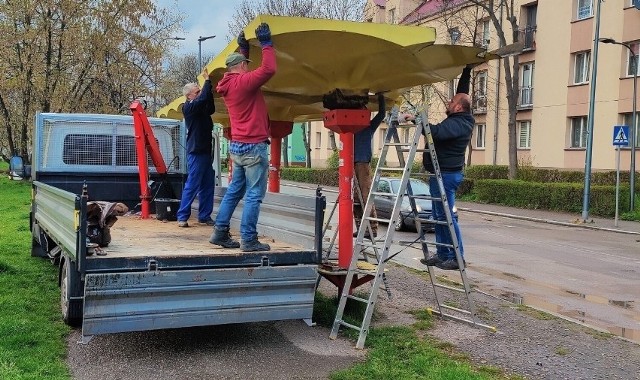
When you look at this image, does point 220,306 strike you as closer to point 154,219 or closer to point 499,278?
point 154,219

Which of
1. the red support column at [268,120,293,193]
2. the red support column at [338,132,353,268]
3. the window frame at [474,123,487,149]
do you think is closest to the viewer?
the red support column at [338,132,353,268]

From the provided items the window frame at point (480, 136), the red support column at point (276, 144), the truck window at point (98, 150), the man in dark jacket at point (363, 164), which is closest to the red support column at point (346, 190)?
the man in dark jacket at point (363, 164)

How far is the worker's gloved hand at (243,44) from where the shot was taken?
5.78 meters

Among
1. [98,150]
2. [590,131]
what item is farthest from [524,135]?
[98,150]

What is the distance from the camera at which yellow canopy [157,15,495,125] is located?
5.64 meters

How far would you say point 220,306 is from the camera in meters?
5.39

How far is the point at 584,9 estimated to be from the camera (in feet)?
101

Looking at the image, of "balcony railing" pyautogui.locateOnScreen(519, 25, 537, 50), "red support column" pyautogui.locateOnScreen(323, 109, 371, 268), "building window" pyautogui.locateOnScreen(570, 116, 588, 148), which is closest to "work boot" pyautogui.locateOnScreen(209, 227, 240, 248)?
"red support column" pyautogui.locateOnScreen(323, 109, 371, 268)

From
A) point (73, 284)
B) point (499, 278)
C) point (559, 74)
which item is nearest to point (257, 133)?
point (73, 284)

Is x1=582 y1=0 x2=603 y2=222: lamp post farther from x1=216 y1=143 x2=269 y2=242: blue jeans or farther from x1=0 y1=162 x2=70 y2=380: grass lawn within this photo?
x1=216 y1=143 x2=269 y2=242: blue jeans

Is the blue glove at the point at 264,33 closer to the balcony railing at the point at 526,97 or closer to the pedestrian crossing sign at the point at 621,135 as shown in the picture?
the pedestrian crossing sign at the point at 621,135

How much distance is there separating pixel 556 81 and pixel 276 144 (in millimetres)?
25511

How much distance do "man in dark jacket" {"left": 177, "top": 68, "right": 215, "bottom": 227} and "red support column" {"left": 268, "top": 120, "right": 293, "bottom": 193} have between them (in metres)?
1.57

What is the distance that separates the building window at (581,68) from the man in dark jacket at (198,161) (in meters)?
26.0
